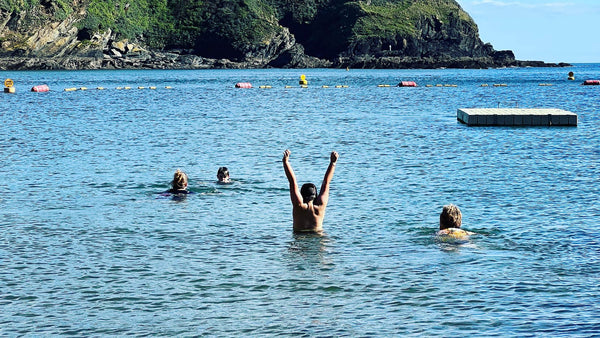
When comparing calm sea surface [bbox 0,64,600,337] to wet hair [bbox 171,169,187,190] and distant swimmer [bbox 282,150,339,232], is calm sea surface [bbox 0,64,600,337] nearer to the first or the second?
distant swimmer [bbox 282,150,339,232]

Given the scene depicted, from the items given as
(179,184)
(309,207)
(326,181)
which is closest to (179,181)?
(179,184)

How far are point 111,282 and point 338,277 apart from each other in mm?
4490

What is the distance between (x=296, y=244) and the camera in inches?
802

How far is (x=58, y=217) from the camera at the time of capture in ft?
79.2

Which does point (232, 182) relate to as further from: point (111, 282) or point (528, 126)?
point (528, 126)

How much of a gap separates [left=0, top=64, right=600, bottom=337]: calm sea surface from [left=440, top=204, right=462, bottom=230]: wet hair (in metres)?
0.56

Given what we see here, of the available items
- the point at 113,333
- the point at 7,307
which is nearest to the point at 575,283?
the point at 113,333

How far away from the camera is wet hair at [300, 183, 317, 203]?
20641 mm

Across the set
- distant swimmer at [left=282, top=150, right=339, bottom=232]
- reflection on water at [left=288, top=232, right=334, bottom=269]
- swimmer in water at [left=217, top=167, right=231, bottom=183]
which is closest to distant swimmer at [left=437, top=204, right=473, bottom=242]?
reflection on water at [left=288, top=232, right=334, bottom=269]

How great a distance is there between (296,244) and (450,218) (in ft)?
12.4

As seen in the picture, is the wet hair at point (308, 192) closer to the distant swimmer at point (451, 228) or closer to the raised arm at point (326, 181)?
the raised arm at point (326, 181)

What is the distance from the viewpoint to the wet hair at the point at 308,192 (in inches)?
813

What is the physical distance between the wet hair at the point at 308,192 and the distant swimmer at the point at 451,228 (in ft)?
10.5

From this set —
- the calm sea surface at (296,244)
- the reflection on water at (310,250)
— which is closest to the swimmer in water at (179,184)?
the calm sea surface at (296,244)
